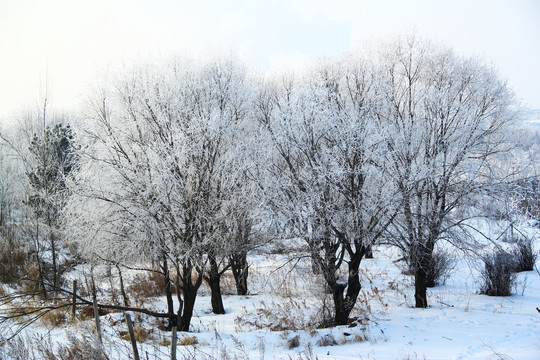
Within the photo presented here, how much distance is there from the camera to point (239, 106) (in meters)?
12.0

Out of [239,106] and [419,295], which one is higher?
[239,106]

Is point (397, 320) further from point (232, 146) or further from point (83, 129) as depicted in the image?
point (83, 129)

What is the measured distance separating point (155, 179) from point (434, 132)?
24.8 feet

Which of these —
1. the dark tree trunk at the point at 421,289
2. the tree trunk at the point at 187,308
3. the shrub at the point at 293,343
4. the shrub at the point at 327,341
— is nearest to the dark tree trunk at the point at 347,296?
the shrub at the point at 327,341

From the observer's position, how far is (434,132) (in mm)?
9031

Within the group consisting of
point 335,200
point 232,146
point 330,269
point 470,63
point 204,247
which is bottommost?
point 330,269

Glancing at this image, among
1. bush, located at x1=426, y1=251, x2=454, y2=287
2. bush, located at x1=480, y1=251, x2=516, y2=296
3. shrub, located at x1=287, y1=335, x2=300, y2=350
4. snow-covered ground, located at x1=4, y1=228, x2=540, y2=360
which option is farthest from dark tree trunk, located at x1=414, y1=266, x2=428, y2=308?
shrub, located at x1=287, y1=335, x2=300, y2=350

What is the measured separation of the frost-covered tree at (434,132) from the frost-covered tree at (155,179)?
15.6ft

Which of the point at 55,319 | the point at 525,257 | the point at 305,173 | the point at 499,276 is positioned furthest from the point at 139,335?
the point at 525,257

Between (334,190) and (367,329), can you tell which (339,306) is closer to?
(367,329)

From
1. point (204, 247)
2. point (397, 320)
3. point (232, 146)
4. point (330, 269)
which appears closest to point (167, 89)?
point (232, 146)

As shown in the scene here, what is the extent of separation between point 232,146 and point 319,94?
9.73 feet

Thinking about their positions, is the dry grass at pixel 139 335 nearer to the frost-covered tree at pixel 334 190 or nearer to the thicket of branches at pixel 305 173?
the thicket of branches at pixel 305 173

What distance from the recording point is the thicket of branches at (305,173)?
780 cm
